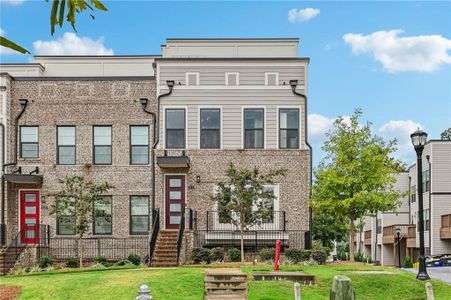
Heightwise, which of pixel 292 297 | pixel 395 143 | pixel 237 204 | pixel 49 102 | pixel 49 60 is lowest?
pixel 292 297

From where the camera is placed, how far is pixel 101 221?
2752 cm

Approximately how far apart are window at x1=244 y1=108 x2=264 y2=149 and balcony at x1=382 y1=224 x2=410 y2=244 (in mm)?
27816

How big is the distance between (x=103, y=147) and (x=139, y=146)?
1537 millimetres

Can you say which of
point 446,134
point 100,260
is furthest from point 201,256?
point 446,134

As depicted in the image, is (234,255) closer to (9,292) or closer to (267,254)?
(267,254)

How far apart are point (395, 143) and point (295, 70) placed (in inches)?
203

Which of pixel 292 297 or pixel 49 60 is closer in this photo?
pixel 292 297

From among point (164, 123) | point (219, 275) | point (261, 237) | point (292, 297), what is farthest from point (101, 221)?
point (292, 297)

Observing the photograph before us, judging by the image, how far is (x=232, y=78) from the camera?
27297mm

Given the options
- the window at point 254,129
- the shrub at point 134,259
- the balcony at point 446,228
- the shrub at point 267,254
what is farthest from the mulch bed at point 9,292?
the balcony at point 446,228

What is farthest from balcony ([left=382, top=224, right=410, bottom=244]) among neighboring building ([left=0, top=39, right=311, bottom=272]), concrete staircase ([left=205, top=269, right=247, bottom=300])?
concrete staircase ([left=205, top=269, right=247, bottom=300])

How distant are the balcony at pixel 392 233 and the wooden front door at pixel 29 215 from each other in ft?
105

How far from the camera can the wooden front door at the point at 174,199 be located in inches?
1067

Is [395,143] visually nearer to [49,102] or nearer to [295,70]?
[295,70]
